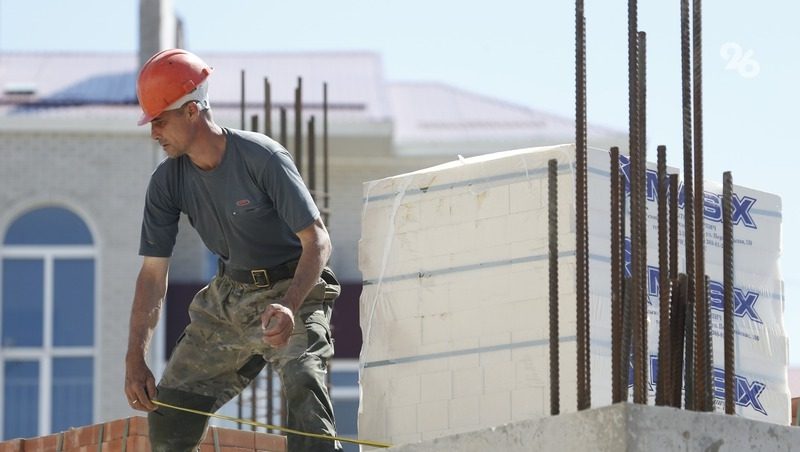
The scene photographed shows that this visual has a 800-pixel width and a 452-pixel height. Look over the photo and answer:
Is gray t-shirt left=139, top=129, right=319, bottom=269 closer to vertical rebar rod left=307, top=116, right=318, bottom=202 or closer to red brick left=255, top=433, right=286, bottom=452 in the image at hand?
red brick left=255, top=433, right=286, bottom=452

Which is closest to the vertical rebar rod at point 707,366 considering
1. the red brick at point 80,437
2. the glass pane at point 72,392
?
the red brick at point 80,437

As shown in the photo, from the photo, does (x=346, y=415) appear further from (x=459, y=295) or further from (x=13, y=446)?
(x=459, y=295)

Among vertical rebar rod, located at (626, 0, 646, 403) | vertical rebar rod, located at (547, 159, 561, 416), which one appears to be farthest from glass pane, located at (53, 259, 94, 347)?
vertical rebar rod, located at (626, 0, 646, 403)

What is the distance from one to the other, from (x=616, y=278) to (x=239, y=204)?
55.8 inches

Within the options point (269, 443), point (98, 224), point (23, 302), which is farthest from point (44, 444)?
point (98, 224)

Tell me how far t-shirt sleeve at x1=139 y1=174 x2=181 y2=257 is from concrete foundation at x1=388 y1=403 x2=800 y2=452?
1234 millimetres

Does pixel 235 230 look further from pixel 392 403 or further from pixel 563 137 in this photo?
pixel 563 137

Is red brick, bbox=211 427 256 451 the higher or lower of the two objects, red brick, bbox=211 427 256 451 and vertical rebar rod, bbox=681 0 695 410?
the lower

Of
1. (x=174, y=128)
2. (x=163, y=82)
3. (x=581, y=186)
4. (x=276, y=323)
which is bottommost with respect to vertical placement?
(x=276, y=323)

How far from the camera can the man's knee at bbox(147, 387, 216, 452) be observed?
6.87 metres

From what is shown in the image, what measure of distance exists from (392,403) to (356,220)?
2024 cm

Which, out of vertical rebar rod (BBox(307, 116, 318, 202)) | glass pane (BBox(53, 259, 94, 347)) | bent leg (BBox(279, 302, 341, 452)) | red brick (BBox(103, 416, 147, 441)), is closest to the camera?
bent leg (BBox(279, 302, 341, 452))

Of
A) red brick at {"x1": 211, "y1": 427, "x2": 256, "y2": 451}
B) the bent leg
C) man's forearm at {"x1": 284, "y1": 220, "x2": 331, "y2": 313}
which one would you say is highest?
man's forearm at {"x1": 284, "y1": 220, "x2": 331, "y2": 313}

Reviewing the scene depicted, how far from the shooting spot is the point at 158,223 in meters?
6.92
